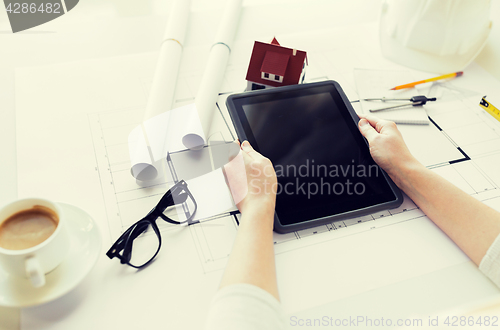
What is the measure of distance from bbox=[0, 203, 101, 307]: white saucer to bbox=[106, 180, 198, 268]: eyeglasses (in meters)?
0.04

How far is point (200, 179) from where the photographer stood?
685 millimetres

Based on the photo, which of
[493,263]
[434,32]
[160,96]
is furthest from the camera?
[434,32]

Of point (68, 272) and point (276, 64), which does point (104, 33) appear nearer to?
point (276, 64)

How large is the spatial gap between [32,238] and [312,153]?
1.53 ft

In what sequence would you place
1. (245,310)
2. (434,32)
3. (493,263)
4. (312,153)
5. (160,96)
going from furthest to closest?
(434,32) → (160,96) → (312,153) → (493,263) → (245,310)

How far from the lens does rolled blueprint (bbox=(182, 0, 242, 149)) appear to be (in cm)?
73

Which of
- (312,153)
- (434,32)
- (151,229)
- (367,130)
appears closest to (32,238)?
(151,229)

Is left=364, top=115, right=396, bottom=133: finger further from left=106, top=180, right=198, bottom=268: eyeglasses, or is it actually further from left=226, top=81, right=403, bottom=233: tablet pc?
left=106, top=180, right=198, bottom=268: eyeglasses

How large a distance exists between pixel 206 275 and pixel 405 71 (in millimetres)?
736

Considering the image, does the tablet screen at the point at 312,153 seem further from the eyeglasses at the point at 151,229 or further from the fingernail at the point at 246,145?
A: the eyeglasses at the point at 151,229

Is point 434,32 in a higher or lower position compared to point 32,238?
higher

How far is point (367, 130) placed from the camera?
0.72 meters

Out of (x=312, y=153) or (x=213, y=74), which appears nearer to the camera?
(x=312, y=153)

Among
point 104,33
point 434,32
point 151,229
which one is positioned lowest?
point 151,229
